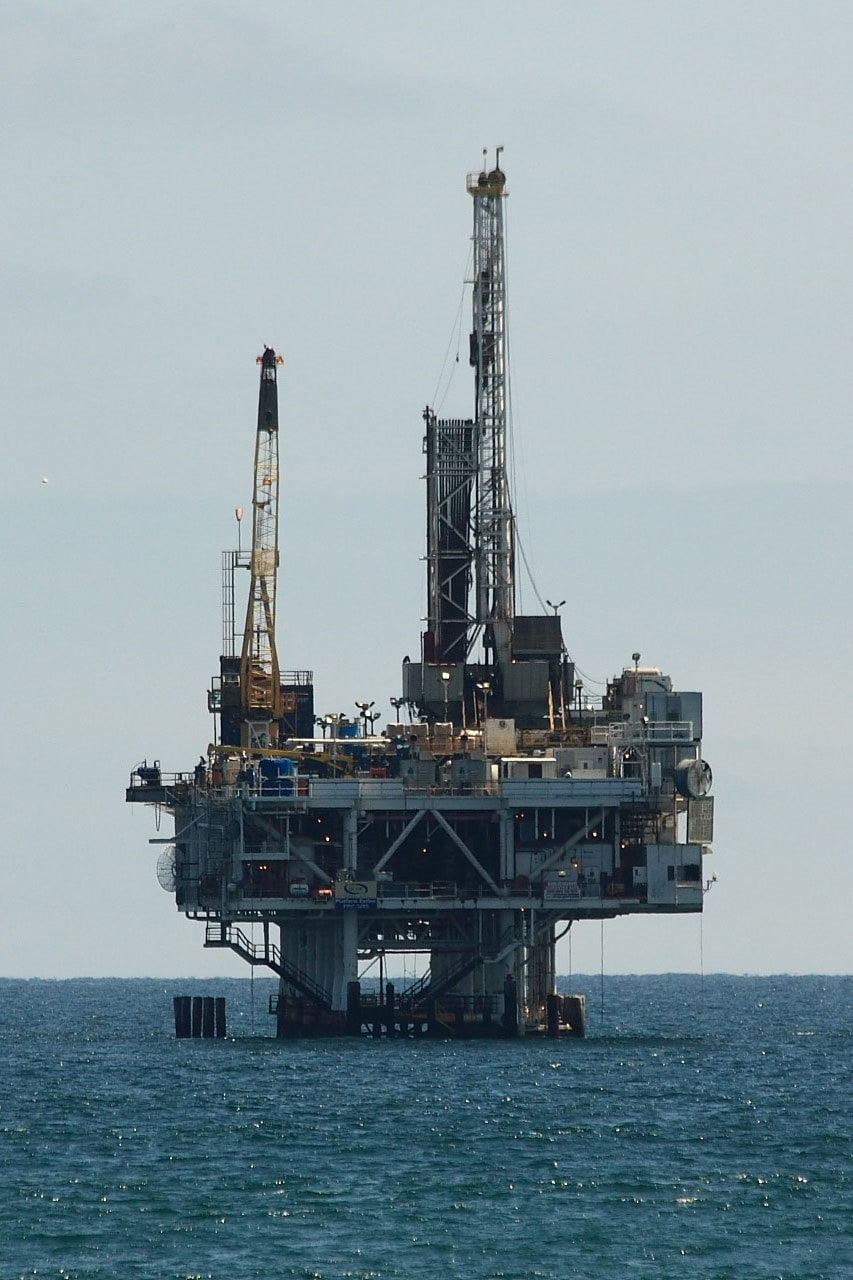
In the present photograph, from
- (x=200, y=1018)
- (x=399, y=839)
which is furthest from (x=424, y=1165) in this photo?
(x=200, y=1018)

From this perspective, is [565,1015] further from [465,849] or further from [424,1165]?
[424,1165]

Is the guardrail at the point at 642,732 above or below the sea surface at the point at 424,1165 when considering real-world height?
above

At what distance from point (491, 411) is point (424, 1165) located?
76.8 m

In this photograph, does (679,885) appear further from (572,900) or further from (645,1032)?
(645,1032)

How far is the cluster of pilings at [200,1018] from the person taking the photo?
524 ft

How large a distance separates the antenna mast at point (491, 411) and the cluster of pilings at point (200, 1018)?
26.0 m

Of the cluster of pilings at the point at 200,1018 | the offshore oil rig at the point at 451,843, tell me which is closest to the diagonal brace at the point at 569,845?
the offshore oil rig at the point at 451,843

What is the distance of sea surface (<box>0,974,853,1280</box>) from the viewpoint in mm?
81188

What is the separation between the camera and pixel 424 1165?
9744cm

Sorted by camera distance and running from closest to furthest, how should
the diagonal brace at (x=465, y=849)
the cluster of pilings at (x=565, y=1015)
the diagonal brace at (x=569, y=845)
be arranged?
the diagonal brace at (x=465, y=849), the diagonal brace at (x=569, y=845), the cluster of pilings at (x=565, y=1015)

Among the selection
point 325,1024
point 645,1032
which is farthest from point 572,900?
point 645,1032

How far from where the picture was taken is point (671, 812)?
148 m

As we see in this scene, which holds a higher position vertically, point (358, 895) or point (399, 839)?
point (399, 839)

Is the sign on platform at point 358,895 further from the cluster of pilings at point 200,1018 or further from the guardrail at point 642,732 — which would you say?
the cluster of pilings at point 200,1018
